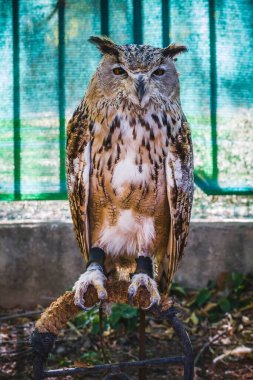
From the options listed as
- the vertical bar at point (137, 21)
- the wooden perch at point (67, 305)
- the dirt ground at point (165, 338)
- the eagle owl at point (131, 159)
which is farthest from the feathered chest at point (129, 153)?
the vertical bar at point (137, 21)

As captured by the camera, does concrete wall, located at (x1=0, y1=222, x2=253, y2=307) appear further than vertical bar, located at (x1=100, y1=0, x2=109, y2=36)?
Yes

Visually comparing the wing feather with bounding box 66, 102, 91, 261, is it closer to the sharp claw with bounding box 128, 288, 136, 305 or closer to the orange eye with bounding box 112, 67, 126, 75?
the orange eye with bounding box 112, 67, 126, 75

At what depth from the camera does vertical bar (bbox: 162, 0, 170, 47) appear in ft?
11.8

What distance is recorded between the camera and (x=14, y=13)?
3.72m

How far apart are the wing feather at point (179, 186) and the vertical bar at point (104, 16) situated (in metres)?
1.46

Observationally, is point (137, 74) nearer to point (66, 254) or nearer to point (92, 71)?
point (92, 71)

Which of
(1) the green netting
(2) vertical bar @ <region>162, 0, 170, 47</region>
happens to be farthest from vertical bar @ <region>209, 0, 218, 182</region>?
(2) vertical bar @ <region>162, 0, 170, 47</region>

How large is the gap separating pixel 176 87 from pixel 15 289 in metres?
2.23

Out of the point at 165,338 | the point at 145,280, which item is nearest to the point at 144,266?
the point at 145,280

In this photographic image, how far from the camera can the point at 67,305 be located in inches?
61.6

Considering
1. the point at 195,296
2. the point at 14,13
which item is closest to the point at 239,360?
the point at 195,296

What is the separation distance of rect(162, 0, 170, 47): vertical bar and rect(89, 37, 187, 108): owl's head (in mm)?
1085

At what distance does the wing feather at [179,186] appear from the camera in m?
2.40

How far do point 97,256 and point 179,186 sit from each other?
1.72 feet
